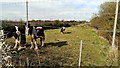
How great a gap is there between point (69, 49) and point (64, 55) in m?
0.27

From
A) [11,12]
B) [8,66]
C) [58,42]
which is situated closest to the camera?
[8,66]

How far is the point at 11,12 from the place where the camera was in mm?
7379

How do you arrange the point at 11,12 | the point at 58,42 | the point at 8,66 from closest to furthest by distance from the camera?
the point at 8,66 < the point at 11,12 < the point at 58,42

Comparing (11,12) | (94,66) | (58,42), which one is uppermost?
(11,12)

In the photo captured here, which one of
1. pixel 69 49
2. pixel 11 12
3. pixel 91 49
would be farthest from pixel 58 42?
pixel 11 12

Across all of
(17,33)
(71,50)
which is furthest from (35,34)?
(71,50)

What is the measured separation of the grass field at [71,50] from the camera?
750 centimetres

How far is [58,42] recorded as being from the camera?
7.97 m

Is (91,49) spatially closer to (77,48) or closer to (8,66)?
(77,48)

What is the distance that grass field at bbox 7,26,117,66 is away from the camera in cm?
750

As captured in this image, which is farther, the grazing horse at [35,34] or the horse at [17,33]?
the grazing horse at [35,34]

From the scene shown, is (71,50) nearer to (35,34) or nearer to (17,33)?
(35,34)

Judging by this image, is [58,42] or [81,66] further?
→ [58,42]

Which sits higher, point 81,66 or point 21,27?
point 21,27
